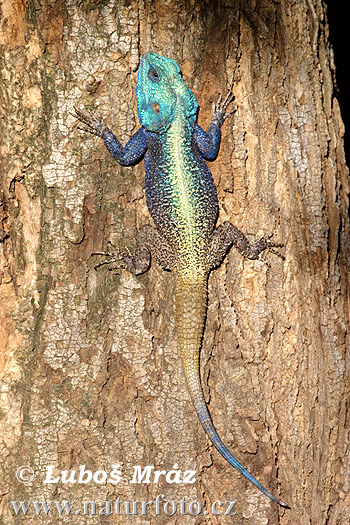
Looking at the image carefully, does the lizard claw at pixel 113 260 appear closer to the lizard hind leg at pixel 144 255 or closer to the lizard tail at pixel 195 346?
the lizard hind leg at pixel 144 255

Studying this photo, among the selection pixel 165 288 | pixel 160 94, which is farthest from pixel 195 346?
pixel 160 94

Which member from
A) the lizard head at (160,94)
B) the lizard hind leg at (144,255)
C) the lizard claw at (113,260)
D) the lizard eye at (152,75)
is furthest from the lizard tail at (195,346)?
the lizard eye at (152,75)

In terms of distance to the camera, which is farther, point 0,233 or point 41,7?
point 0,233

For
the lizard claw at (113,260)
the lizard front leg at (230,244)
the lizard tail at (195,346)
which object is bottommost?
the lizard tail at (195,346)

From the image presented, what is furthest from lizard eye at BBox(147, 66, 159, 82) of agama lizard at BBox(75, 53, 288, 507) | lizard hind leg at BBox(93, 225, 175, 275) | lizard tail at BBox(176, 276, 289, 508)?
lizard tail at BBox(176, 276, 289, 508)

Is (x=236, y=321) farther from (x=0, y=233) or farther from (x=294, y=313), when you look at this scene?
(x=0, y=233)

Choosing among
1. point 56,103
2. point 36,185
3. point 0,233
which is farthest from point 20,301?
point 56,103
